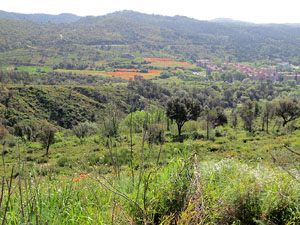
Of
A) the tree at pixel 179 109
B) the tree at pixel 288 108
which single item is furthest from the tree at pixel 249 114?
the tree at pixel 179 109

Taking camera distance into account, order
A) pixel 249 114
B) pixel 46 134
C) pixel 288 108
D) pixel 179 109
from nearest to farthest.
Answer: pixel 46 134 < pixel 179 109 < pixel 288 108 < pixel 249 114

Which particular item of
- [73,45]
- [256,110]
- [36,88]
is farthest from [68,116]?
[73,45]

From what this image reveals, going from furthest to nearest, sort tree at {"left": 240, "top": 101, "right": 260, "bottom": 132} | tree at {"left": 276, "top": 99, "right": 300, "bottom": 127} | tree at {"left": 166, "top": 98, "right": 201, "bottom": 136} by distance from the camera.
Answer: tree at {"left": 240, "top": 101, "right": 260, "bottom": 132} → tree at {"left": 276, "top": 99, "right": 300, "bottom": 127} → tree at {"left": 166, "top": 98, "right": 201, "bottom": 136}

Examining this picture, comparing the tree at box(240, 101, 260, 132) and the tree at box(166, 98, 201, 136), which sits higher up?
the tree at box(166, 98, 201, 136)

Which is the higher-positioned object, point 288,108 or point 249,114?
point 288,108

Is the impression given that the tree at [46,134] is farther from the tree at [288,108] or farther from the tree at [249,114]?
the tree at [288,108]

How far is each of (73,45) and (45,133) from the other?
173 m

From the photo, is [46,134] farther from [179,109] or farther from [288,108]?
[288,108]

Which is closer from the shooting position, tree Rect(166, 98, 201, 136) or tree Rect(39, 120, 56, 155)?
tree Rect(39, 120, 56, 155)

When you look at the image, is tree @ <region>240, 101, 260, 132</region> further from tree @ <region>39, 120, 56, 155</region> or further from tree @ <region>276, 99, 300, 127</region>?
tree @ <region>39, 120, 56, 155</region>

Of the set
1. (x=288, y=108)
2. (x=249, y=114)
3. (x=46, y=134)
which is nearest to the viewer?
(x=46, y=134)

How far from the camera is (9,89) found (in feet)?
185

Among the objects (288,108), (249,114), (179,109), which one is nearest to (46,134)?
(179,109)

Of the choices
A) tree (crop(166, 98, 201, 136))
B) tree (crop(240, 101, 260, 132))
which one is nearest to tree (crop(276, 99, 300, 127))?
tree (crop(240, 101, 260, 132))
